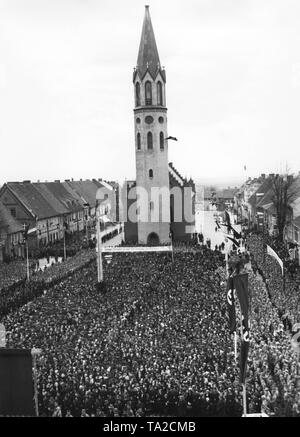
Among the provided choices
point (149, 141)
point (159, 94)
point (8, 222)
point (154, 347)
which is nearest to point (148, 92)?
point (159, 94)

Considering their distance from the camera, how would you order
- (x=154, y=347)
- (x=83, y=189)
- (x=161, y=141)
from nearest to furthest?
(x=154, y=347)
(x=161, y=141)
(x=83, y=189)

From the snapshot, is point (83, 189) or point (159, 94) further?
point (83, 189)

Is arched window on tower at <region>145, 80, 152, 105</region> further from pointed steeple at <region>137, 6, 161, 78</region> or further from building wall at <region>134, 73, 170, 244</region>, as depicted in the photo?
pointed steeple at <region>137, 6, 161, 78</region>

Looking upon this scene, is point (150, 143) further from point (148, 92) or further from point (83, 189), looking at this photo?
point (83, 189)

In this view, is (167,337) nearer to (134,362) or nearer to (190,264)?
(134,362)

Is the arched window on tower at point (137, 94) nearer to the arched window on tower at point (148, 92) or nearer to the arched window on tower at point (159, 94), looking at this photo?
the arched window on tower at point (148, 92)

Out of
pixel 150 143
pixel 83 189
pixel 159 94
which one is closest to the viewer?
pixel 159 94
